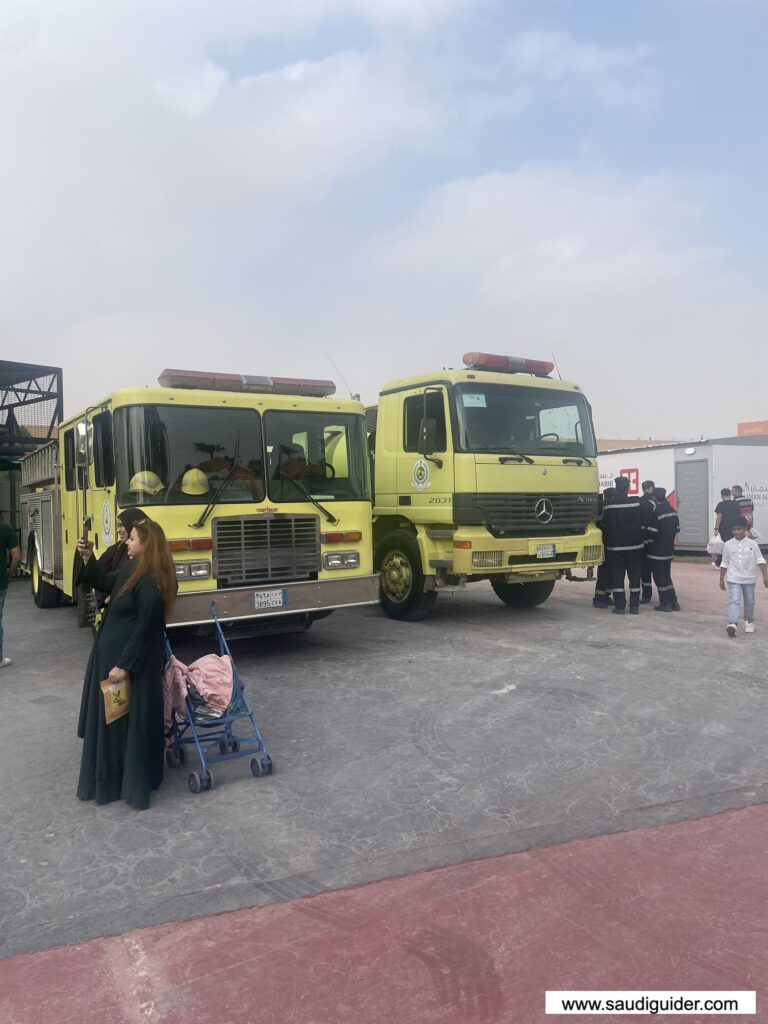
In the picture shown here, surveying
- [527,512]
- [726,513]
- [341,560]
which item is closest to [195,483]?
[341,560]

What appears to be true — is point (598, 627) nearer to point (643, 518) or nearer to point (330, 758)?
point (643, 518)

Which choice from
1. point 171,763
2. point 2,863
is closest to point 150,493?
point 171,763

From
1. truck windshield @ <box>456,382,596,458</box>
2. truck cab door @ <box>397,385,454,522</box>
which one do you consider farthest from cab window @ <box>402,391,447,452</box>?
truck windshield @ <box>456,382,596,458</box>

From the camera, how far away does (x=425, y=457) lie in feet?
30.2

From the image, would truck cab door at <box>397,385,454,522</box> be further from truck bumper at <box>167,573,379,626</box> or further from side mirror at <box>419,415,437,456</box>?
truck bumper at <box>167,573,379,626</box>

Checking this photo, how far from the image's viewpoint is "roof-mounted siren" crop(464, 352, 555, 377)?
9.27 metres

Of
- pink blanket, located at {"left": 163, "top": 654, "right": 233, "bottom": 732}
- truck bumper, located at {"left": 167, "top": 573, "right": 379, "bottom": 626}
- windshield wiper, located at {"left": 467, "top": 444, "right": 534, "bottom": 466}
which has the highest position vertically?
windshield wiper, located at {"left": 467, "top": 444, "right": 534, "bottom": 466}

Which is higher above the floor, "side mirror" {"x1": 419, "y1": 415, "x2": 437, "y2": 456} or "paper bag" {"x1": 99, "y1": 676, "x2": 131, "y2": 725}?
"side mirror" {"x1": 419, "y1": 415, "x2": 437, "y2": 456}

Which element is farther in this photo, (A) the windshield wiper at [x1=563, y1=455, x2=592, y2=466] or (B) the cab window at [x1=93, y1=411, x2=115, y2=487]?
(A) the windshield wiper at [x1=563, y1=455, x2=592, y2=466]

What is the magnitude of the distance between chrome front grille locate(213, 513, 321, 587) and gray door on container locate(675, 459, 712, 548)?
41.4ft

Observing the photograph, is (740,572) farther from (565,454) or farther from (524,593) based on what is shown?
(524,593)

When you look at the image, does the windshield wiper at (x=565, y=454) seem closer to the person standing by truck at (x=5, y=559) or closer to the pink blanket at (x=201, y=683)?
the pink blanket at (x=201, y=683)

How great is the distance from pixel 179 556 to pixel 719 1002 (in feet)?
17.6

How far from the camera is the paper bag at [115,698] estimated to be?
167 inches
